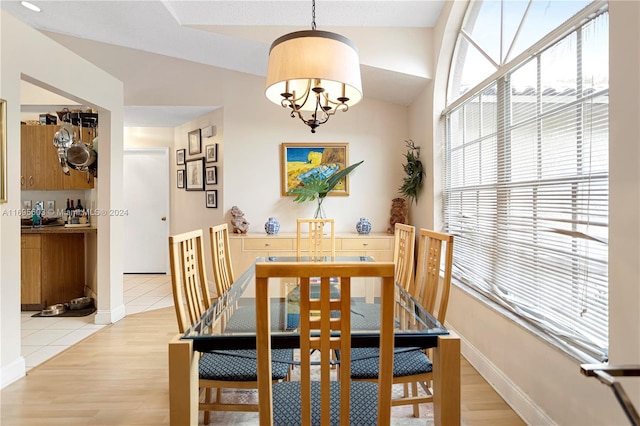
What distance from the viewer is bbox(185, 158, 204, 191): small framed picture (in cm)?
494

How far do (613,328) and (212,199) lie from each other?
4.32 meters

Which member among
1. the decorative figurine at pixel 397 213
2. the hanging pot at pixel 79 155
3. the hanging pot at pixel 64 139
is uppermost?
the hanging pot at pixel 64 139

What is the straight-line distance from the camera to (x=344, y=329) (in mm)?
1013

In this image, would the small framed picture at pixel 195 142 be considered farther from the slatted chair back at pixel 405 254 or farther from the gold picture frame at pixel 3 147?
the slatted chair back at pixel 405 254

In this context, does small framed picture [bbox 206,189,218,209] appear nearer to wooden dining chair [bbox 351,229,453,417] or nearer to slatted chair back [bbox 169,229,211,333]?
slatted chair back [bbox 169,229,211,333]

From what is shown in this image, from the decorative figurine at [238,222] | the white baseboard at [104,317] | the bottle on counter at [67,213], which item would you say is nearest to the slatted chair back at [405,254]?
the decorative figurine at [238,222]

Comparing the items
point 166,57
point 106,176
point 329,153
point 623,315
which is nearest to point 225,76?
point 166,57

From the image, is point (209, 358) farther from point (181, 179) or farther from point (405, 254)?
point (181, 179)

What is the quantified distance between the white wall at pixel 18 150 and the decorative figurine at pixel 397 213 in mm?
3041

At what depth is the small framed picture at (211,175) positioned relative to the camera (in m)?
4.71

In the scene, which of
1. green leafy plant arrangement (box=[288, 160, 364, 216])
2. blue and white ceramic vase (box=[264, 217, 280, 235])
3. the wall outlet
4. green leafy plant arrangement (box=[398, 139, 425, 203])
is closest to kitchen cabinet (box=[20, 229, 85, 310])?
the wall outlet

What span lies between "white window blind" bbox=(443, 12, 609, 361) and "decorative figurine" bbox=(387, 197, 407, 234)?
5.02 feet

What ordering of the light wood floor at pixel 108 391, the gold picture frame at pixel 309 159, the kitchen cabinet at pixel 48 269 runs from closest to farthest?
the light wood floor at pixel 108 391 → the kitchen cabinet at pixel 48 269 → the gold picture frame at pixel 309 159

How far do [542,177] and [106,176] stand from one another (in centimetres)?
366
